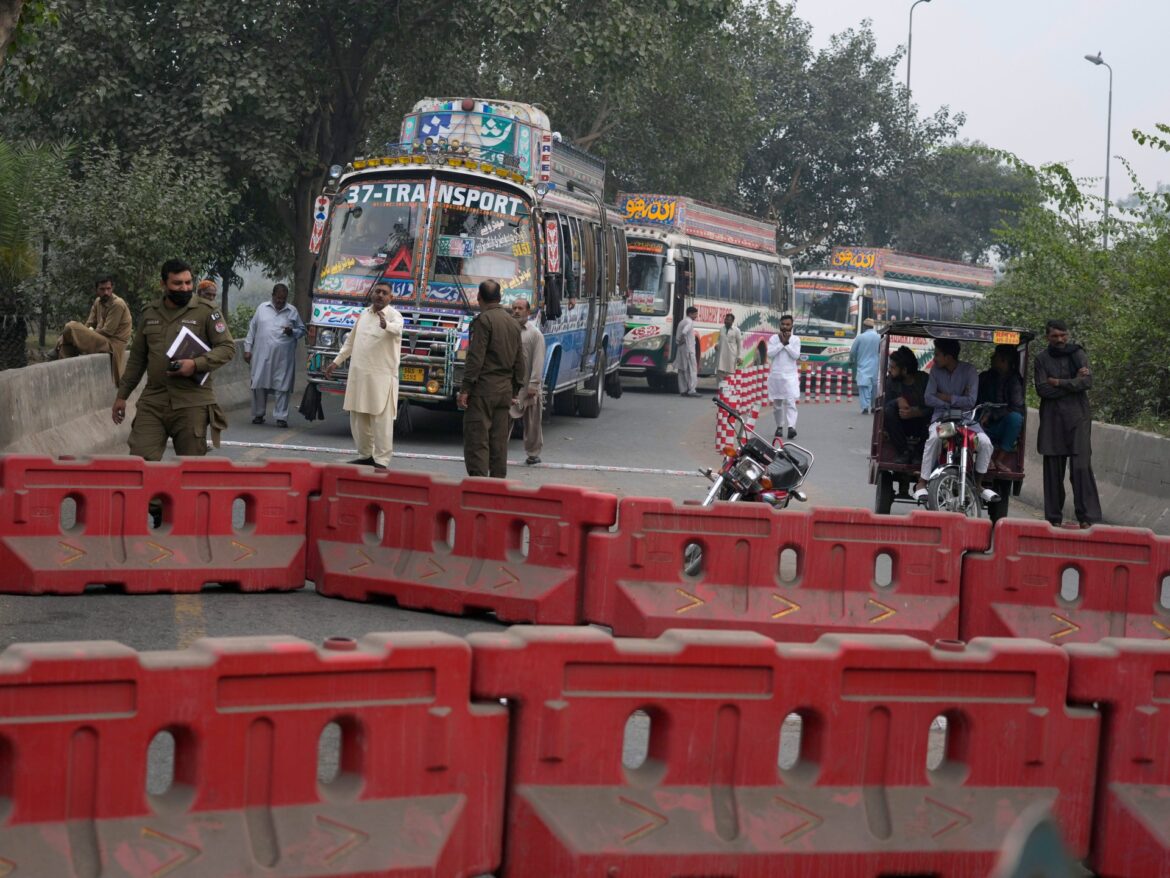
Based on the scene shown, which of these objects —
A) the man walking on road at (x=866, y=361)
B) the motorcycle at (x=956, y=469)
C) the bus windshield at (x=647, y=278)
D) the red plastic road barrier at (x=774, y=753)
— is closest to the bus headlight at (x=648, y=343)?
the bus windshield at (x=647, y=278)

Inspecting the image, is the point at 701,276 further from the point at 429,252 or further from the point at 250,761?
the point at 250,761

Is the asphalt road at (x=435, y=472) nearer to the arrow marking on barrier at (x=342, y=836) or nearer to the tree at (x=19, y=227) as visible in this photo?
the tree at (x=19, y=227)

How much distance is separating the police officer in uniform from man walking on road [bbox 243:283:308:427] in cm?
955

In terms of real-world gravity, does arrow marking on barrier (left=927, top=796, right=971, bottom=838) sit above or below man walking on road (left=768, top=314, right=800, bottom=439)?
below

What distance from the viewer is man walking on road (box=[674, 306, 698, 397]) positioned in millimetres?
32000

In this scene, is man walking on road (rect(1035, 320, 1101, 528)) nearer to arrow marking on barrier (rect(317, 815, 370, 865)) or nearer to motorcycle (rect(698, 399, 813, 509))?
motorcycle (rect(698, 399, 813, 509))

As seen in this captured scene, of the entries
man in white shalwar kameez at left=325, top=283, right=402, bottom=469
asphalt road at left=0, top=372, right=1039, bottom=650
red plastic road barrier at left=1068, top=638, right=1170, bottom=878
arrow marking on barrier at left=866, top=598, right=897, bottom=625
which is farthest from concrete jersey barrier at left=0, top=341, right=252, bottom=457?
red plastic road barrier at left=1068, top=638, right=1170, bottom=878

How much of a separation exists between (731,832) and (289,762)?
1.28 metres

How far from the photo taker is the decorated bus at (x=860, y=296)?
132 ft

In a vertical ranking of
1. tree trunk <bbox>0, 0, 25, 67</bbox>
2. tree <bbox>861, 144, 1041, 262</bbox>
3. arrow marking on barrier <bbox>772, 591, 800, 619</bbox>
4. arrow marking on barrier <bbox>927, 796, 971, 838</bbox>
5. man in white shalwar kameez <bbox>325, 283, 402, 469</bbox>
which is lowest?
arrow marking on barrier <bbox>927, 796, 971, 838</bbox>

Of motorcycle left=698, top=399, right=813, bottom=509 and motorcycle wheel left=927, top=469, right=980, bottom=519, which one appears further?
motorcycle wheel left=927, top=469, right=980, bottom=519

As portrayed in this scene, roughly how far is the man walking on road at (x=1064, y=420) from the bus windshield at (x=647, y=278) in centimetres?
1823

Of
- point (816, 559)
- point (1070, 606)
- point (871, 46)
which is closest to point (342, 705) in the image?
point (816, 559)

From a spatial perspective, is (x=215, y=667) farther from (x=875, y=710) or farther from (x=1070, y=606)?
(x=1070, y=606)
